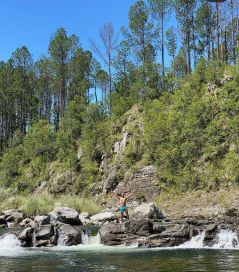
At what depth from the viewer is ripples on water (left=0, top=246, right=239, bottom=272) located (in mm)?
16297

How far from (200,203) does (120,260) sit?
18127 mm

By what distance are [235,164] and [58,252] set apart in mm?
18535

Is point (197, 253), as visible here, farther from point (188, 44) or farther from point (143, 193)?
point (188, 44)

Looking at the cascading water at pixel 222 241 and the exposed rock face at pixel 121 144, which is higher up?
the exposed rock face at pixel 121 144

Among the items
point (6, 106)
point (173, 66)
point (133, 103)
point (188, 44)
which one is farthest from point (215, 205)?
point (6, 106)

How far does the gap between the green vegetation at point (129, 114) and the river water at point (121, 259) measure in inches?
606

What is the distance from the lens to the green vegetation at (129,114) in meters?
40.8

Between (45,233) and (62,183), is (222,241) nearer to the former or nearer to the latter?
(45,233)

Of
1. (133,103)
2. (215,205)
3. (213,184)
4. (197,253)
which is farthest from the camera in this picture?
A: (133,103)

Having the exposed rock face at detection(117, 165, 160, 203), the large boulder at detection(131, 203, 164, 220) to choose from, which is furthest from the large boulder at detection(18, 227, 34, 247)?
the exposed rock face at detection(117, 165, 160, 203)

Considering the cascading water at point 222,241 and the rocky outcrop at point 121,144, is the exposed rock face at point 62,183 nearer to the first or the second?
the rocky outcrop at point 121,144

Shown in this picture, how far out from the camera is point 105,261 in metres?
18.5

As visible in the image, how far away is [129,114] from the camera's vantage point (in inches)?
2152

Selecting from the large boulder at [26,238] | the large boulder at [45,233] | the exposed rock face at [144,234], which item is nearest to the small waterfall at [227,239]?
the exposed rock face at [144,234]
